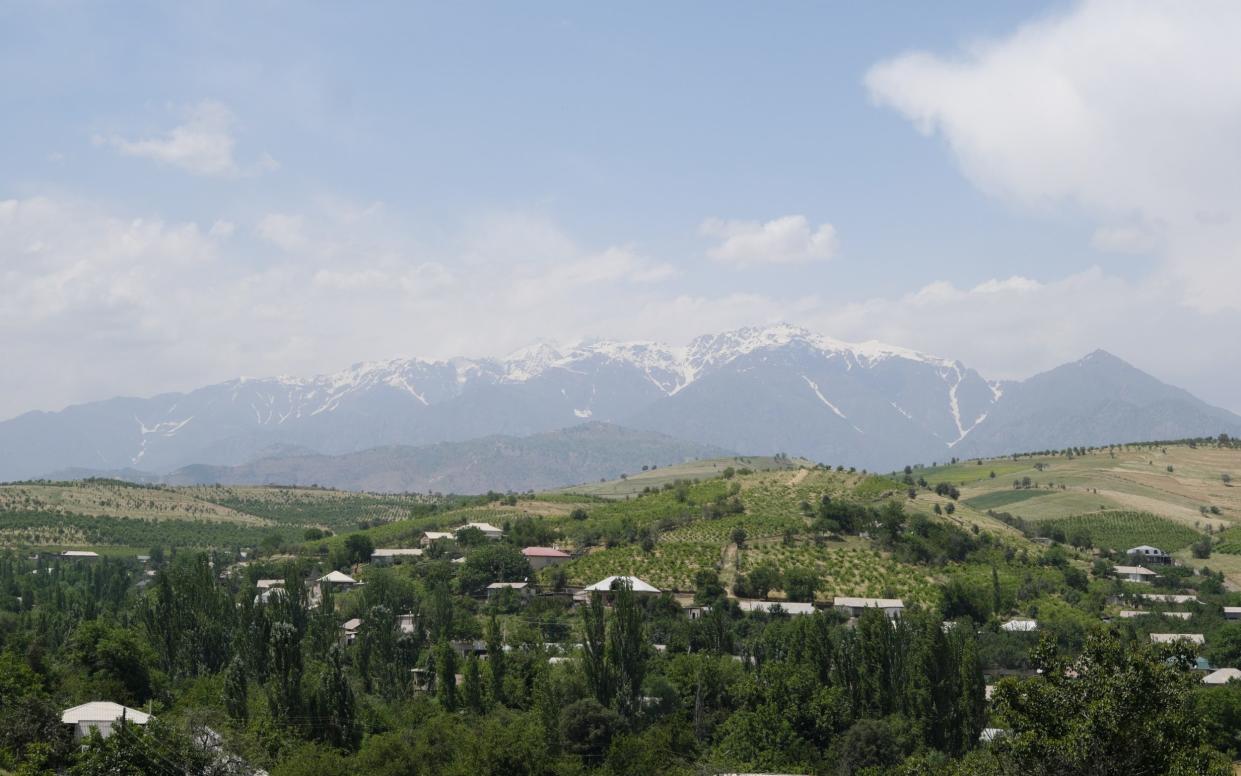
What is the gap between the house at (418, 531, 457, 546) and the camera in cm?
12694

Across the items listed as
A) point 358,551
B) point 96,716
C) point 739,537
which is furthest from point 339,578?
point 96,716

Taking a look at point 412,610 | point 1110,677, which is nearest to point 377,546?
point 412,610

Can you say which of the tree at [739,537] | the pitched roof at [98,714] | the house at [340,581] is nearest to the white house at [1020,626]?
→ the tree at [739,537]

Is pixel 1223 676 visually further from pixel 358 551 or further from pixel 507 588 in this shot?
pixel 358 551

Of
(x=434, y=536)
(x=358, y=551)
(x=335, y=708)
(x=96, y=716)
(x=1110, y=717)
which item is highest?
(x=1110, y=717)

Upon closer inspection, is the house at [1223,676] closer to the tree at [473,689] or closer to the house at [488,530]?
the tree at [473,689]

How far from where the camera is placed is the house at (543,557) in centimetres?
11362

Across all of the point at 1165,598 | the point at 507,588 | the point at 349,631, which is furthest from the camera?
the point at 1165,598

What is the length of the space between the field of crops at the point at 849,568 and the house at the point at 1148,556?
135 feet

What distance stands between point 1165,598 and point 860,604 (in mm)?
37143

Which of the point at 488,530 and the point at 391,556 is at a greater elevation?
the point at 488,530

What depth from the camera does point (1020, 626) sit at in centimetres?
9362

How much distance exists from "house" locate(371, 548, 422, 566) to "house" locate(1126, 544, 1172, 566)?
3370 inches

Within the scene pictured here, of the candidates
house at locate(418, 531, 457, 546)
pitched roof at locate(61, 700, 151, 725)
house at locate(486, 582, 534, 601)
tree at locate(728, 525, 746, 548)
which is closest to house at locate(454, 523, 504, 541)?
house at locate(418, 531, 457, 546)
